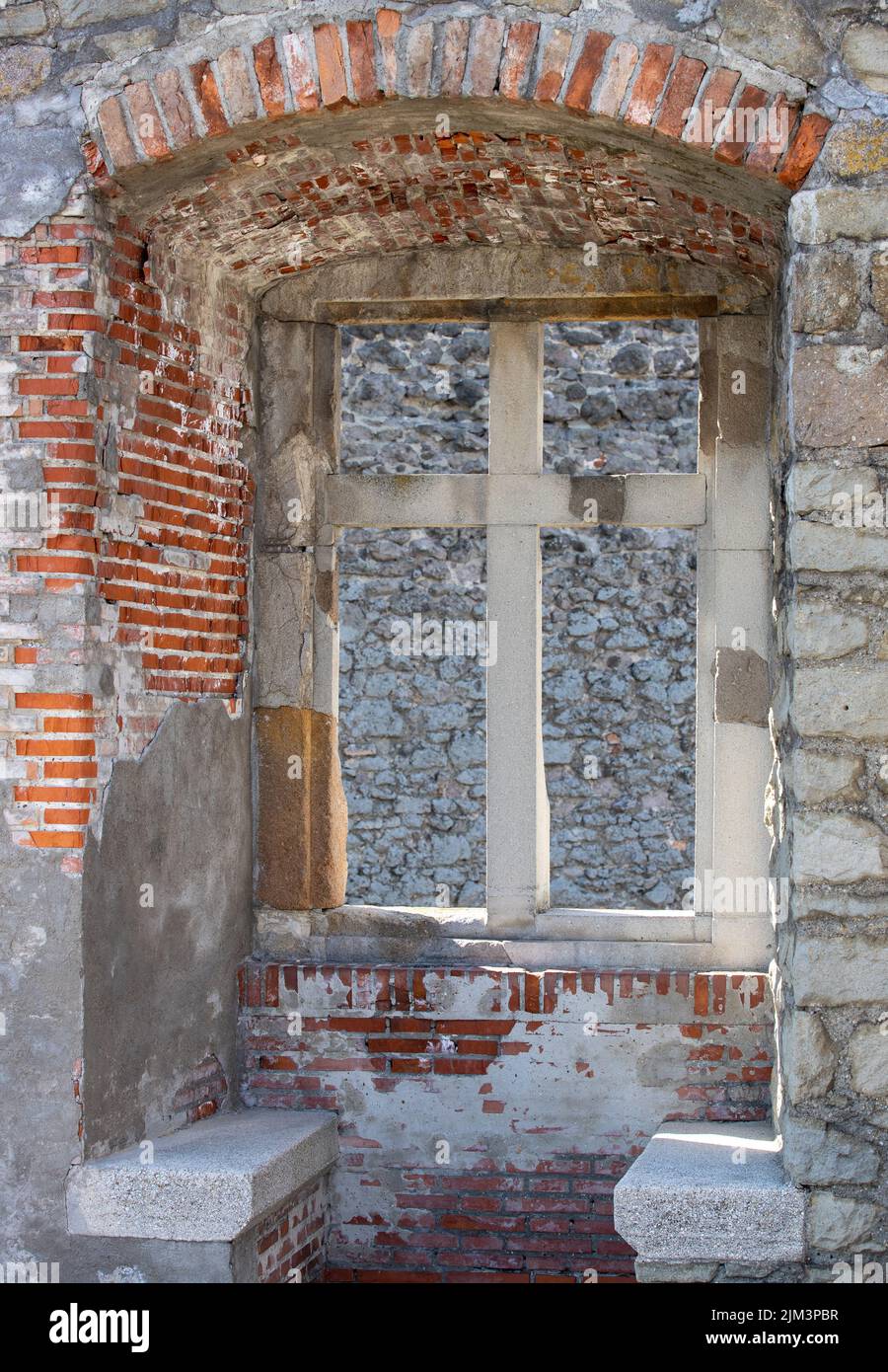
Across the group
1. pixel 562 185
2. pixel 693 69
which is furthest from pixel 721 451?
pixel 693 69

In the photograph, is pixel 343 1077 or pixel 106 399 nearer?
pixel 106 399

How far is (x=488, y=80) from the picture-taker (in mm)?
3609

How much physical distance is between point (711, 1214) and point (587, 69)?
2.69 meters

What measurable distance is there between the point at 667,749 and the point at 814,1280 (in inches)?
182

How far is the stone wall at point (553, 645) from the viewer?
8.07 metres

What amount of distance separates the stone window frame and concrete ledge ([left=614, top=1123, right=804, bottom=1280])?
0.95 metres

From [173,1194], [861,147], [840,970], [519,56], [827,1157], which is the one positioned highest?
[519,56]

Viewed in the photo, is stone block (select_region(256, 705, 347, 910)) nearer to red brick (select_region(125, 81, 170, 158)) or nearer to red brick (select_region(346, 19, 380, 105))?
red brick (select_region(125, 81, 170, 158))

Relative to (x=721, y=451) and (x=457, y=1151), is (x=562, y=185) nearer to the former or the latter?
(x=721, y=451)

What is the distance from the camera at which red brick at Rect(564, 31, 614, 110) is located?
358cm

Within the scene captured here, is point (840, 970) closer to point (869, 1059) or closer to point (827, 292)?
point (869, 1059)

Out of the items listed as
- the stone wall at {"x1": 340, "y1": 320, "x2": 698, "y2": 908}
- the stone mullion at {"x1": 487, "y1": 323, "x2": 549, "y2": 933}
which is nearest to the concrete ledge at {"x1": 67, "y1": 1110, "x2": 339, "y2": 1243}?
the stone mullion at {"x1": 487, "y1": 323, "x2": 549, "y2": 933}

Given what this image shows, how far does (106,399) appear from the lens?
4.03m

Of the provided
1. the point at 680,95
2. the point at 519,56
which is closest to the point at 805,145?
the point at 680,95
